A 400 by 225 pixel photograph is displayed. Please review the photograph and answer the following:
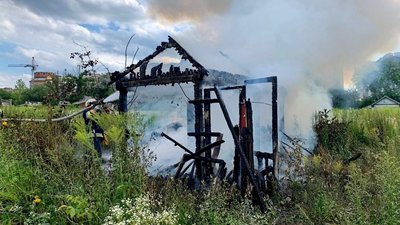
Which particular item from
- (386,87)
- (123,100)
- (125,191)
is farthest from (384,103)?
(125,191)

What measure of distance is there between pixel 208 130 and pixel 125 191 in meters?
2.96

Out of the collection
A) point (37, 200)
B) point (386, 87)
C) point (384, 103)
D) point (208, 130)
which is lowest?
point (37, 200)

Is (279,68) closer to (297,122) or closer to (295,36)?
(295,36)

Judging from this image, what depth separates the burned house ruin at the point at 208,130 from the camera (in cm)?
530

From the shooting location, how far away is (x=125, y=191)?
4.14 m

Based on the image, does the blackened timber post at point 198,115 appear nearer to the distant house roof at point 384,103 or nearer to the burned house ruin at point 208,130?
the burned house ruin at point 208,130

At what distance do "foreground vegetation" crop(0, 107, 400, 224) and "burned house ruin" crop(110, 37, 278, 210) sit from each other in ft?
2.01

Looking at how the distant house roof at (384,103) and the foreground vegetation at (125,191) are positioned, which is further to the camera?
the distant house roof at (384,103)

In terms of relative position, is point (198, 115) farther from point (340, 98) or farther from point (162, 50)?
point (340, 98)

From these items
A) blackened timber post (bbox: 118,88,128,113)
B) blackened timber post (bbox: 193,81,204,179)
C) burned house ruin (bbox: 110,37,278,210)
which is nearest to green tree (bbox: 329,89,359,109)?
burned house ruin (bbox: 110,37,278,210)

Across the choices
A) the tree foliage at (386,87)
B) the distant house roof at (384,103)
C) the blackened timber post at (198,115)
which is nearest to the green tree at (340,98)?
the blackened timber post at (198,115)

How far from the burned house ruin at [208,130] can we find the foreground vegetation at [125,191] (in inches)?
24.1

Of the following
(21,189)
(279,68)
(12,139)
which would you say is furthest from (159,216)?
(279,68)

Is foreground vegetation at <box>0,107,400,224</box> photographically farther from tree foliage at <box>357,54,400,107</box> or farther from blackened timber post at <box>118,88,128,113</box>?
tree foliage at <box>357,54,400,107</box>
